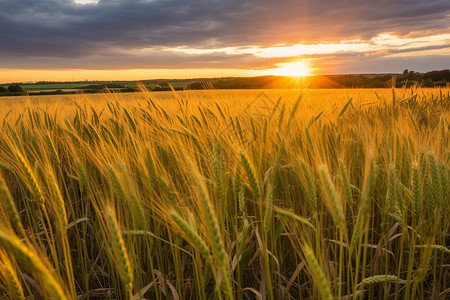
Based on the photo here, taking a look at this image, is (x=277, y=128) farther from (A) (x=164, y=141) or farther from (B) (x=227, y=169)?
(A) (x=164, y=141)

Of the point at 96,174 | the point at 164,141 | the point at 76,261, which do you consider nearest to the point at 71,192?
the point at 96,174

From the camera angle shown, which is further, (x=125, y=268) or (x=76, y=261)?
(x=76, y=261)

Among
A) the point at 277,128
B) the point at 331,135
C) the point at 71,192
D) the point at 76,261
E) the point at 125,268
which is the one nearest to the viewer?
the point at 125,268

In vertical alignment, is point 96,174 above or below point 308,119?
below

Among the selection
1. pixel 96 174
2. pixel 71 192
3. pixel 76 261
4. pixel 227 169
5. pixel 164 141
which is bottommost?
pixel 76 261

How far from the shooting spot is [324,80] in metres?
32.7

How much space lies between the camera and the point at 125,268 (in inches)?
26.5

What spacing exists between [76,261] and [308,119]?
4.63 ft

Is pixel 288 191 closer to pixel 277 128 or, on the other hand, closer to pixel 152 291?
pixel 277 128

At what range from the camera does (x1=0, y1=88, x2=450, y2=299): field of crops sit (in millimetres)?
853

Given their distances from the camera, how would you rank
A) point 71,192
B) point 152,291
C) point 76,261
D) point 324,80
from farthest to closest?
point 324,80
point 71,192
point 76,261
point 152,291

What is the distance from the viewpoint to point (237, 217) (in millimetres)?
1302

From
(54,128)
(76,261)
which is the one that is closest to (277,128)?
(76,261)

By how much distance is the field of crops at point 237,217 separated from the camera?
0.85 meters
